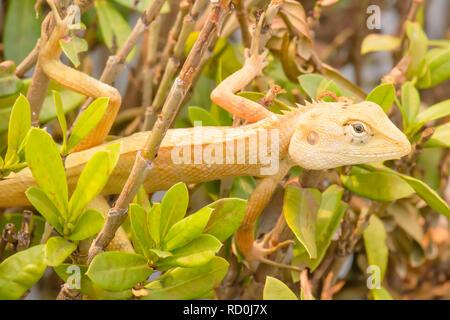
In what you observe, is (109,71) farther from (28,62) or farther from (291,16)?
(291,16)

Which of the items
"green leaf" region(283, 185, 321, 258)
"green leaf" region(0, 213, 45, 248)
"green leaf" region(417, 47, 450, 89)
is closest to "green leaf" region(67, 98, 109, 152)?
"green leaf" region(0, 213, 45, 248)

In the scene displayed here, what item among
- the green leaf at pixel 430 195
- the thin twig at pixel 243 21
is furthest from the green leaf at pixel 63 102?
the green leaf at pixel 430 195

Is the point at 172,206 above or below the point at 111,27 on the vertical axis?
below

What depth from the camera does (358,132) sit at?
109 centimetres

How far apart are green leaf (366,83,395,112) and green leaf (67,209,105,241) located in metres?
0.55

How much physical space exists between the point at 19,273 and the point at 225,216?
1.04ft

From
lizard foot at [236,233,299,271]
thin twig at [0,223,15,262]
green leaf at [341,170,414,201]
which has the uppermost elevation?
thin twig at [0,223,15,262]

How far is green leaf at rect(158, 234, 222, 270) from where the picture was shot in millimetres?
878

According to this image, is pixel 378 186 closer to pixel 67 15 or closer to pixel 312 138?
pixel 312 138

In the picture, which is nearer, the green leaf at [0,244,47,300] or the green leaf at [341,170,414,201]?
the green leaf at [0,244,47,300]

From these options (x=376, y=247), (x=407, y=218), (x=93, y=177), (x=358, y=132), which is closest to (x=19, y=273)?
(x=93, y=177)

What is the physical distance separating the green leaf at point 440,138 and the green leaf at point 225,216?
0.44 meters

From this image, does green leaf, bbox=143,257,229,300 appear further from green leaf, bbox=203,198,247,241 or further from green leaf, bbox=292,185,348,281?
green leaf, bbox=292,185,348,281

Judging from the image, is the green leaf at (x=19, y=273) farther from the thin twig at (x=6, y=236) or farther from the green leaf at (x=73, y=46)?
the green leaf at (x=73, y=46)
